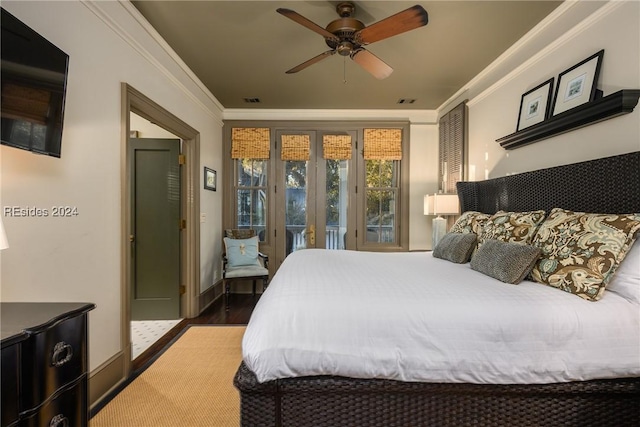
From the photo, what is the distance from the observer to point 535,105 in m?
2.61

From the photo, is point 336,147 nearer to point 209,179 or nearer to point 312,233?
point 312,233

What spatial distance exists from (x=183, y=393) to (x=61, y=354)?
1.13 metres

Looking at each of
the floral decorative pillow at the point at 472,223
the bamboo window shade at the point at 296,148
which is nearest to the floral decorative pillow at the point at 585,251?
the floral decorative pillow at the point at 472,223

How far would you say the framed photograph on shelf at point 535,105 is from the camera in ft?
8.11

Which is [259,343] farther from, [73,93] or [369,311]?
[73,93]

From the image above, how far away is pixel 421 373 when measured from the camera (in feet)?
4.50

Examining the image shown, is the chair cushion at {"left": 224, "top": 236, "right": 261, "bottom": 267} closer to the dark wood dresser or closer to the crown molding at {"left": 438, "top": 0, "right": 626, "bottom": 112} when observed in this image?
the dark wood dresser

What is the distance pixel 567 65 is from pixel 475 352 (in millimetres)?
2280

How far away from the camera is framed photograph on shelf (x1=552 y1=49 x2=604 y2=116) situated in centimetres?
204

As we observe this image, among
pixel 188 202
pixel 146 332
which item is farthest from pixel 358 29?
pixel 146 332

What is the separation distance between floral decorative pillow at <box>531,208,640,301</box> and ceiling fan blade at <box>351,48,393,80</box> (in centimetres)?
164

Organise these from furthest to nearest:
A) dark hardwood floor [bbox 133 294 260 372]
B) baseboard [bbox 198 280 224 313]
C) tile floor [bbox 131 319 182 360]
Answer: baseboard [bbox 198 280 224 313] → tile floor [bbox 131 319 182 360] → dark hardwood floor [bbox 133 294 260 372]

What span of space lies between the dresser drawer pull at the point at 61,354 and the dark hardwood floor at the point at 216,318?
1.46m

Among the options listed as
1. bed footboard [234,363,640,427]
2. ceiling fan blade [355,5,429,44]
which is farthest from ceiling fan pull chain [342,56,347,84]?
bed footboard [234,363,640,427]
